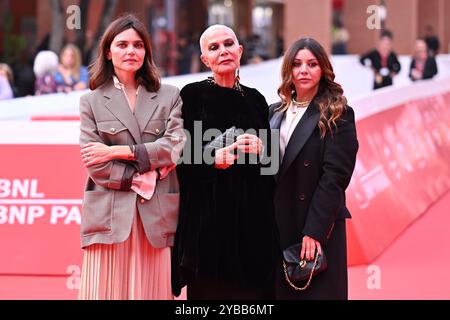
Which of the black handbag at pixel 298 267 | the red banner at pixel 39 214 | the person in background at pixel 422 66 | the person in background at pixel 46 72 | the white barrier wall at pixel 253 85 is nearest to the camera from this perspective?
the black handbag at pixel 298 267

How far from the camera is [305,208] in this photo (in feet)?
16.9

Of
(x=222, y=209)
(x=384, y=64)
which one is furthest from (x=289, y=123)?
(x=384, y=64)

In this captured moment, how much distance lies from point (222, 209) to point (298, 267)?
50 centimetres

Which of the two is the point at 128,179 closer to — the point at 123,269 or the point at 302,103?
the point at 123,269

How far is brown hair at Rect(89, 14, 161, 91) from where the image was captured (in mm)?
4848

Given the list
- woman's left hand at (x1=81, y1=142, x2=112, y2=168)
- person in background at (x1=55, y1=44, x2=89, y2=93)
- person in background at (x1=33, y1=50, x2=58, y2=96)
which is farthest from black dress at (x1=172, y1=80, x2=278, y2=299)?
person in background at (x1=55, y1=44, x2=89, y2=93)

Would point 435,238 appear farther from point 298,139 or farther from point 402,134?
point 298,139

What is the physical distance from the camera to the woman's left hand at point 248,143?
4.77 metres

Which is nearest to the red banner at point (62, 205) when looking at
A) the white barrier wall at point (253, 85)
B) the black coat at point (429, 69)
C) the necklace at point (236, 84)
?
the white barrier wall at point (253, 85)

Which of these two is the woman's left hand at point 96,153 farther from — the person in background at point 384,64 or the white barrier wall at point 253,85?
the person in background at point 384,64

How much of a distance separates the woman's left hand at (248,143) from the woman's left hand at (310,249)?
0.58 metres

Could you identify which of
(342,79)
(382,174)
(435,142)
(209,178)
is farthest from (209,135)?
(342,79)

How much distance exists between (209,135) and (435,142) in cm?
806

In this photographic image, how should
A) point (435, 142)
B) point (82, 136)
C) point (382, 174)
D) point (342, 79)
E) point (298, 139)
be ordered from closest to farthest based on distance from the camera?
point (82, 136), point (298, 139), point (382, 174), point (435, 142), point (342, 79)
